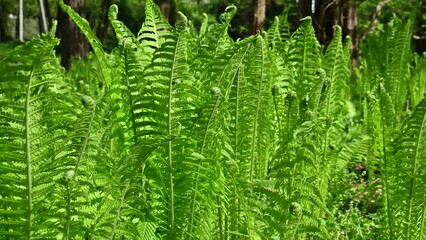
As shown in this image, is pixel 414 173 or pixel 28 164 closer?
pixel 28 164

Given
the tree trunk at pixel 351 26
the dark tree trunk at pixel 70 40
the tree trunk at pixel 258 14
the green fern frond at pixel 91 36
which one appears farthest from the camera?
the dark tree trunk at pixel 70 40

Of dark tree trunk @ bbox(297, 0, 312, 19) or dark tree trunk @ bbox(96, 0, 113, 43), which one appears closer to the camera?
dark tree trunk @ bbox(297, 0, 312, 19)

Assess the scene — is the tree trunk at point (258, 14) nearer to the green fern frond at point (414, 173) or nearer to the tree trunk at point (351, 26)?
the tree trunk at point (351, 26)

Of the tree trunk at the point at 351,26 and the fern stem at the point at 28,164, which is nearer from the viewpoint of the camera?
the fern stem at the point at 28,164

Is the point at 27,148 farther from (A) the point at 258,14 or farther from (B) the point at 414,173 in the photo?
(A) the point at 258,14

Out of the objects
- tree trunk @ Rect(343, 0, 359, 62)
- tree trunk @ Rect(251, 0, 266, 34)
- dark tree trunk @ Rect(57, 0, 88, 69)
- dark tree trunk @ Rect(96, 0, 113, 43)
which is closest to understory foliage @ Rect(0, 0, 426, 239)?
tree trunk @ Rect(343, 0, 359, 62)

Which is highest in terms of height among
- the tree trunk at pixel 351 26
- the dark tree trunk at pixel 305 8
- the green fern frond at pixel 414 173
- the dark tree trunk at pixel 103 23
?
the dark tree trunk at pixel 103 23

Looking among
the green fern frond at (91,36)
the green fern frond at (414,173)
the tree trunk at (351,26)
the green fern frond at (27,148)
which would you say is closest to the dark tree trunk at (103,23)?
the tree trunk at (351,26)

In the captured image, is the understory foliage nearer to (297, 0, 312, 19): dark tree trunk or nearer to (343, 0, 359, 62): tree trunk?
(297, 0, 312, 19): dark tree trunk

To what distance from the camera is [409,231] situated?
1737 mm

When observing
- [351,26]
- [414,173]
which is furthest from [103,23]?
Result: [414,173]

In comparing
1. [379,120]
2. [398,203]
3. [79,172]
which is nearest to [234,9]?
[379,120]

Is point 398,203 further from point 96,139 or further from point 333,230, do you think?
point 96,139

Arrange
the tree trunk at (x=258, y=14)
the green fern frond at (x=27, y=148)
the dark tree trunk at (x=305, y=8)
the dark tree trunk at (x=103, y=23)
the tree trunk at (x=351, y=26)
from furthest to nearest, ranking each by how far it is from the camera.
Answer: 1. the dark tree trunk at (x=103, y=23)
2. the tree trunk at (x=258, y=14)
3. the tree trunk at (x=351, y=26)
4. the dark tree trunk at (x=305, y=8)
5. the green fern frond at (x=27, y=148)
